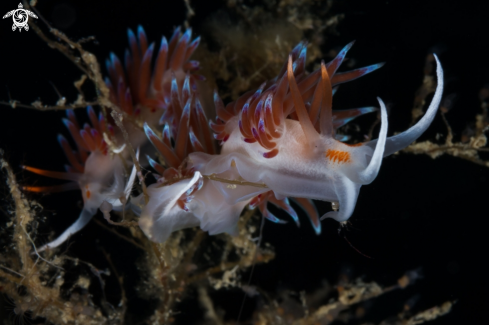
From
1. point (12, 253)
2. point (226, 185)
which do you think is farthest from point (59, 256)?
point (226, 185)

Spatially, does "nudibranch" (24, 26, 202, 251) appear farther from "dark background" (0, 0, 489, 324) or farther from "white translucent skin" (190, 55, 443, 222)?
"white translucent skin" (190, 55, 443, 222)

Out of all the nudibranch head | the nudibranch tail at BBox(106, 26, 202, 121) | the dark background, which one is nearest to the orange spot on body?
the nudibranch head

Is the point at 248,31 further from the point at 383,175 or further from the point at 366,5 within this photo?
the point at 383,175

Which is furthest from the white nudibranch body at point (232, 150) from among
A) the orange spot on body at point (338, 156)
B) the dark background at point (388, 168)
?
the dark background at point (388, 168)

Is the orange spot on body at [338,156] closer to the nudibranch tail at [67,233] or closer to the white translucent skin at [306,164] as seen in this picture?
the white translucent skin at [306,164]

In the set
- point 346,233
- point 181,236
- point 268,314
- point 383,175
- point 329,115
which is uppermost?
point 329,115

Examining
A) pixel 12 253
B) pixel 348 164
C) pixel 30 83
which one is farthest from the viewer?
pixel 30 83

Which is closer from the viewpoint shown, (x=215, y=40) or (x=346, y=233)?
(x=346, y=233)
